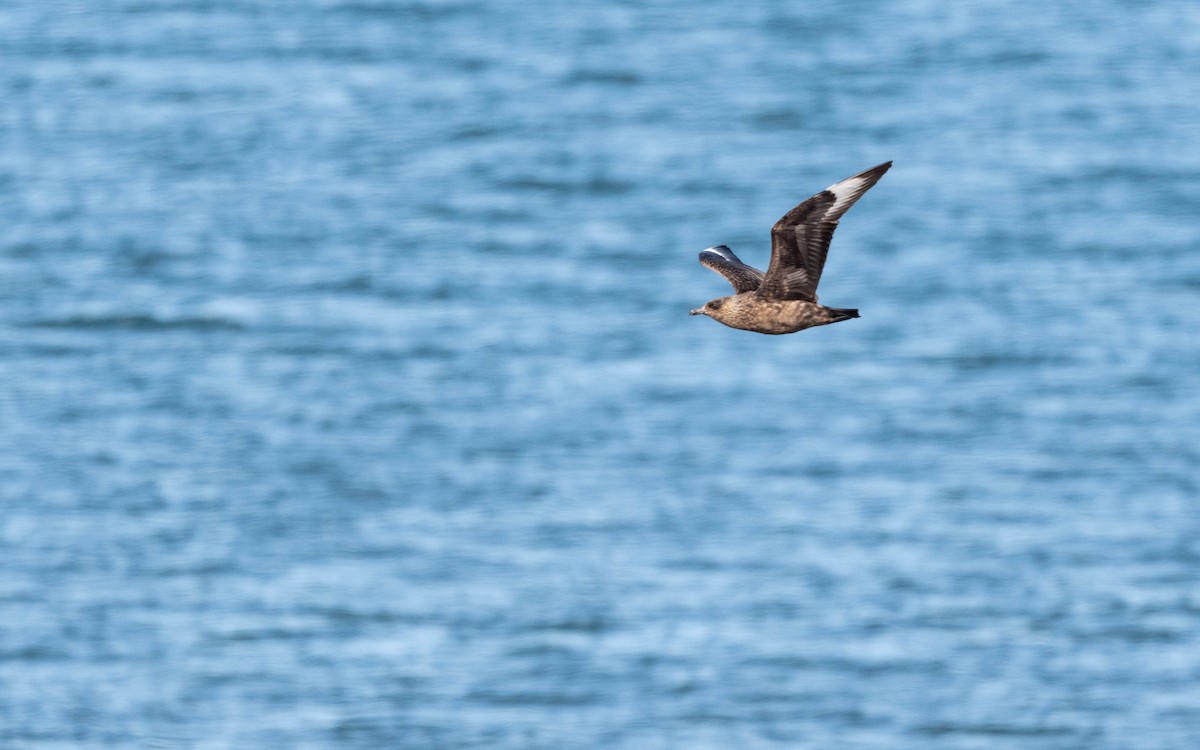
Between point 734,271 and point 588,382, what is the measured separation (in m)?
52.7

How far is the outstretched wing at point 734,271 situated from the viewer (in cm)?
1486

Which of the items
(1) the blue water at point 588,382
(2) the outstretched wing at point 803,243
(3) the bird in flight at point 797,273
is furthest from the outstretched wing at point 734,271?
(1) the blue water at point 588,382

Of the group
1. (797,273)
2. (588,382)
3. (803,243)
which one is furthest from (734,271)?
(588,382)

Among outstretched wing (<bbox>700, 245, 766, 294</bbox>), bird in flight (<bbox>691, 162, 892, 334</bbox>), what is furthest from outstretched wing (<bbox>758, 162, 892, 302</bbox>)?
outstretched wing (<bbox>700, 245, 766, 294</bbox>)

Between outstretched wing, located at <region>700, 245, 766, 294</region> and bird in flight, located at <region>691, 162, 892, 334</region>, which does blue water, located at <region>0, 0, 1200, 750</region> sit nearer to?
outstretched wing, located at <region>700, 245, 766, 294</region>

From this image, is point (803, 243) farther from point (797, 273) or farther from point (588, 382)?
point (588, 382)

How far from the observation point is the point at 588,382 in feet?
223

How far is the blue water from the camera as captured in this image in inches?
2039

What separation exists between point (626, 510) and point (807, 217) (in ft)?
156

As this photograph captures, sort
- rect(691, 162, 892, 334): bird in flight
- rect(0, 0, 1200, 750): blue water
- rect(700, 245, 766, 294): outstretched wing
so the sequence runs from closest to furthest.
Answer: rect(691, 162, 892, 334): bird in flight → rect(700, 245, 766, 294): outstretched wing → rect(0, 0, 1200, 750): blue water

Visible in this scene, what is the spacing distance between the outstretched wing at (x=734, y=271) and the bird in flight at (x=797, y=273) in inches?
15.8

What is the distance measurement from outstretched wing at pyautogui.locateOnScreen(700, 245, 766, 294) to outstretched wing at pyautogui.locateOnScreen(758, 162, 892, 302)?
65 cm

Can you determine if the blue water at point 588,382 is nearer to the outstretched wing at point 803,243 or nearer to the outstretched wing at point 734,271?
the outstretched wing at point 734,271

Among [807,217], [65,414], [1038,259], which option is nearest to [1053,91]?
[1038,259]
